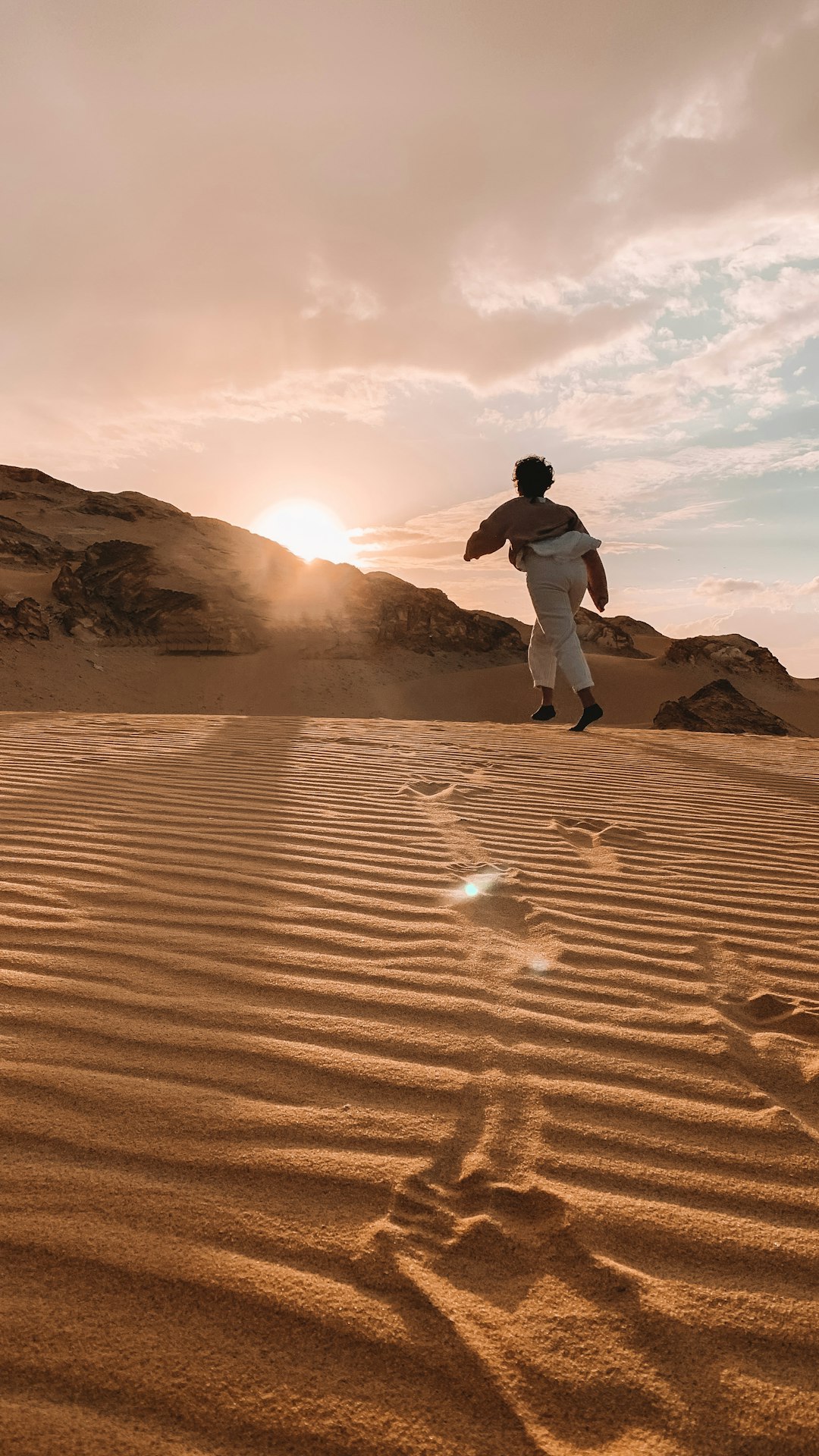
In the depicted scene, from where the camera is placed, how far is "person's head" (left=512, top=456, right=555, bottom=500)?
7.61 meters

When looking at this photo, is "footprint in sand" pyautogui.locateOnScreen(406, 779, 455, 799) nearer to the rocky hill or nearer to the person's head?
the person's head

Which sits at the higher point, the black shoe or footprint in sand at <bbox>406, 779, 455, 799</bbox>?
the black shoe

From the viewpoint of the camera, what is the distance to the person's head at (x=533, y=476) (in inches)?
300

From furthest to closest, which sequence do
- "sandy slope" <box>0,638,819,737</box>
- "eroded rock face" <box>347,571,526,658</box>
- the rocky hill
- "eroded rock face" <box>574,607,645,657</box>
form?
"eroded rock face" <box>574,607,645,657</box> → "eroded rock face" <box>347,571,526,658</box> → the rocky hill → "sandy slope" <box>0,638,819,737</box>

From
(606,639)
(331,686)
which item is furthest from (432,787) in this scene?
(606,639)

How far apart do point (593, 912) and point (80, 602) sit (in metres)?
18.2

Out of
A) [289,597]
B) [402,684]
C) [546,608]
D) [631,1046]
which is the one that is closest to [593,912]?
[631,1046]

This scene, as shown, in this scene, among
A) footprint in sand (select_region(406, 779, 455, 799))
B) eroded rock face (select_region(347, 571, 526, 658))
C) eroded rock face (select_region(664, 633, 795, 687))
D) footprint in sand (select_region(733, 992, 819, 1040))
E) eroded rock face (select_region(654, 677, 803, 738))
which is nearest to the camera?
footprint in sand (select_region(733, 992, 819, 1040))

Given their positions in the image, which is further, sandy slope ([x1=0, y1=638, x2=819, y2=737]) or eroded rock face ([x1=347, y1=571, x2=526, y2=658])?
eroded rock face ([x1=347, y1=571, x2=526, y2=658])

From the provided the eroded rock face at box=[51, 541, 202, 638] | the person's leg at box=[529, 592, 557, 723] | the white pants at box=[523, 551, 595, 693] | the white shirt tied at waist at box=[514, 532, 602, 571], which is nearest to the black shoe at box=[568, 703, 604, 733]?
the white pants at box=[523, 551, 595, 693]

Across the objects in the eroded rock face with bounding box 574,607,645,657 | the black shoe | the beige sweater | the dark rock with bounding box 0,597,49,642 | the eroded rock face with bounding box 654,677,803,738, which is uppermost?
the eroded rock face with bounding box 574,607,645,657

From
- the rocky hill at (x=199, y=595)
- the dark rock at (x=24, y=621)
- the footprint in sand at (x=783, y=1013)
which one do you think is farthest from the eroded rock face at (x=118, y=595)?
the footprint in sand at (x=783, y=1013)

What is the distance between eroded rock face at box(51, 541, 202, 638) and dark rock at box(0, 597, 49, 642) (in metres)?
0.78

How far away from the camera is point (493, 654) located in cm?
2195
